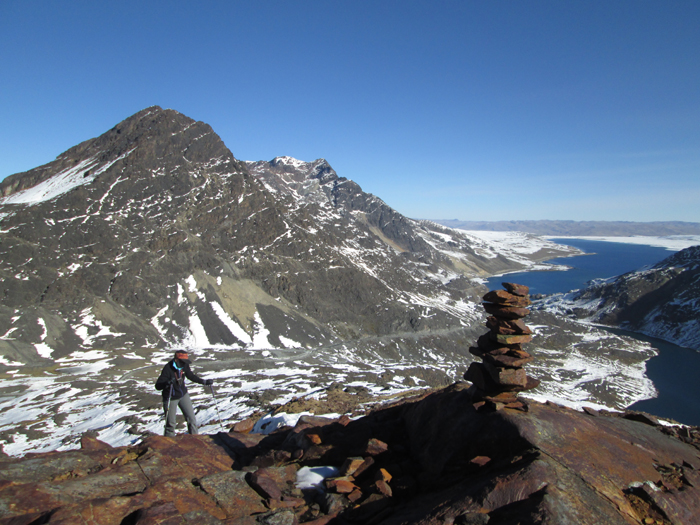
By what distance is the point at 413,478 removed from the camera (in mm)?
10656

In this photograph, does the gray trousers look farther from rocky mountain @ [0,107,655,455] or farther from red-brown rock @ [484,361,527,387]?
red-brown rock @ [484,361,527,387]

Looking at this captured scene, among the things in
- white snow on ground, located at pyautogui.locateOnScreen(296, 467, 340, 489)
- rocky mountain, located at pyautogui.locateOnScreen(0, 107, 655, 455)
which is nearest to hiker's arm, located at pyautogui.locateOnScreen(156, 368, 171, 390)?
white snow on ground, located at pyautogui.locateOnScreen(296, 467, 340, 489)

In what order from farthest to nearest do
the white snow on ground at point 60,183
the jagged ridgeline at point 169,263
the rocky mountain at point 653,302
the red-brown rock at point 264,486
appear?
the rocky mountain at point 653,302, the white snow on ground at point 60,183, the jagged ridgeline at point 169,263, the red-brown rock at point 264,486

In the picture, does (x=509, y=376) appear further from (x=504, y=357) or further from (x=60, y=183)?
(x=60, y=183)

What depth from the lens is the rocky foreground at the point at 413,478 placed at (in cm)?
765

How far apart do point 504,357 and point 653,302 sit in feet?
600

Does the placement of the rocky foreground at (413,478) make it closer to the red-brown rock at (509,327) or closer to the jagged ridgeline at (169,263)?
the red-brown rock at (509,327)

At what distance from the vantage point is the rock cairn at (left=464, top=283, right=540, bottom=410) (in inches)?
480

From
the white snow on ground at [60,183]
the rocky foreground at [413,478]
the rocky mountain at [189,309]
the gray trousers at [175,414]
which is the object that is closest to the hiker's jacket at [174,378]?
the gray trousers at [175,414]

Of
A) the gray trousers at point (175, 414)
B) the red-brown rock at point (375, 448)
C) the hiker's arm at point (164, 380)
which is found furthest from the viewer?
the gray trousers at point (175, 414)

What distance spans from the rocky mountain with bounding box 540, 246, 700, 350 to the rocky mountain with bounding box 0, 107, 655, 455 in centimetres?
2737

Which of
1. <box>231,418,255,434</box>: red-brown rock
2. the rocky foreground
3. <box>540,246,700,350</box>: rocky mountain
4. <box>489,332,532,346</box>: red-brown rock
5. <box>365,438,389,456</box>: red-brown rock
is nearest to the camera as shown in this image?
the rocky foreground

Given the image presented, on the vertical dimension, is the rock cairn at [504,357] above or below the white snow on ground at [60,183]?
below

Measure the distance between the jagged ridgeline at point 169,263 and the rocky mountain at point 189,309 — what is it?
1.36 ft
